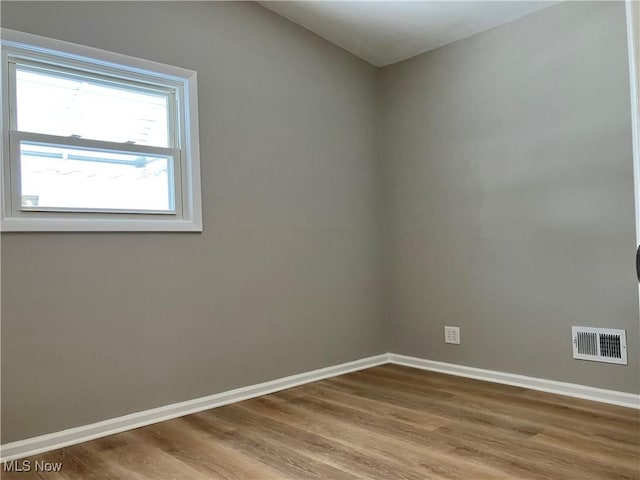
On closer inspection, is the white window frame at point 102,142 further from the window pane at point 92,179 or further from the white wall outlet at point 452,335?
the white wall outlet at point 452,335

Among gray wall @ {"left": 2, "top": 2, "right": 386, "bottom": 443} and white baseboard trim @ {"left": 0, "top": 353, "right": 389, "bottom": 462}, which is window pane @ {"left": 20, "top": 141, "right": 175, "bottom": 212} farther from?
white baseboard trim @ {"left": 0, "top": 353, "right": 389, "bottom": 462}

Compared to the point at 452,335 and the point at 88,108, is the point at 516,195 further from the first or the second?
the point at 88,108

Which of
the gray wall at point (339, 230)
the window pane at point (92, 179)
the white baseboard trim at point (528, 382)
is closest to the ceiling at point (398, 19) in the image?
the gray wall at point (339, 230)

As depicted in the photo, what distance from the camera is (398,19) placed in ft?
10.5

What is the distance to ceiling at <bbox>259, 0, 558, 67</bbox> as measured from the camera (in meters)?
3.04

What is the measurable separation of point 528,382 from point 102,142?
280 centimetres

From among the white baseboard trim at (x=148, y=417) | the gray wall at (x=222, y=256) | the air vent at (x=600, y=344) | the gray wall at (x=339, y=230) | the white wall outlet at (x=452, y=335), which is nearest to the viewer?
the white baseboard trim at (x=148, y=417)

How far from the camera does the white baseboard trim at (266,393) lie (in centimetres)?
230

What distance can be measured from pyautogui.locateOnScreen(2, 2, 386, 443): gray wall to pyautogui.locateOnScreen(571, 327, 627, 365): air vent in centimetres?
143

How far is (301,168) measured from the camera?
342 cm

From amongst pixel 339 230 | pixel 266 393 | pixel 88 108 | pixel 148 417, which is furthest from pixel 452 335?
pixel 88 108

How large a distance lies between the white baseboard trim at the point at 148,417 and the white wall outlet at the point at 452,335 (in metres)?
0.73

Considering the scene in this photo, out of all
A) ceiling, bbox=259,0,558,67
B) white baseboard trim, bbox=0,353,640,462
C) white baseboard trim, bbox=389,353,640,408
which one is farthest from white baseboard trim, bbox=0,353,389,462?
ceiling, bbox=259,0,558,67

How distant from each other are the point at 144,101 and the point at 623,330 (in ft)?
9.46
